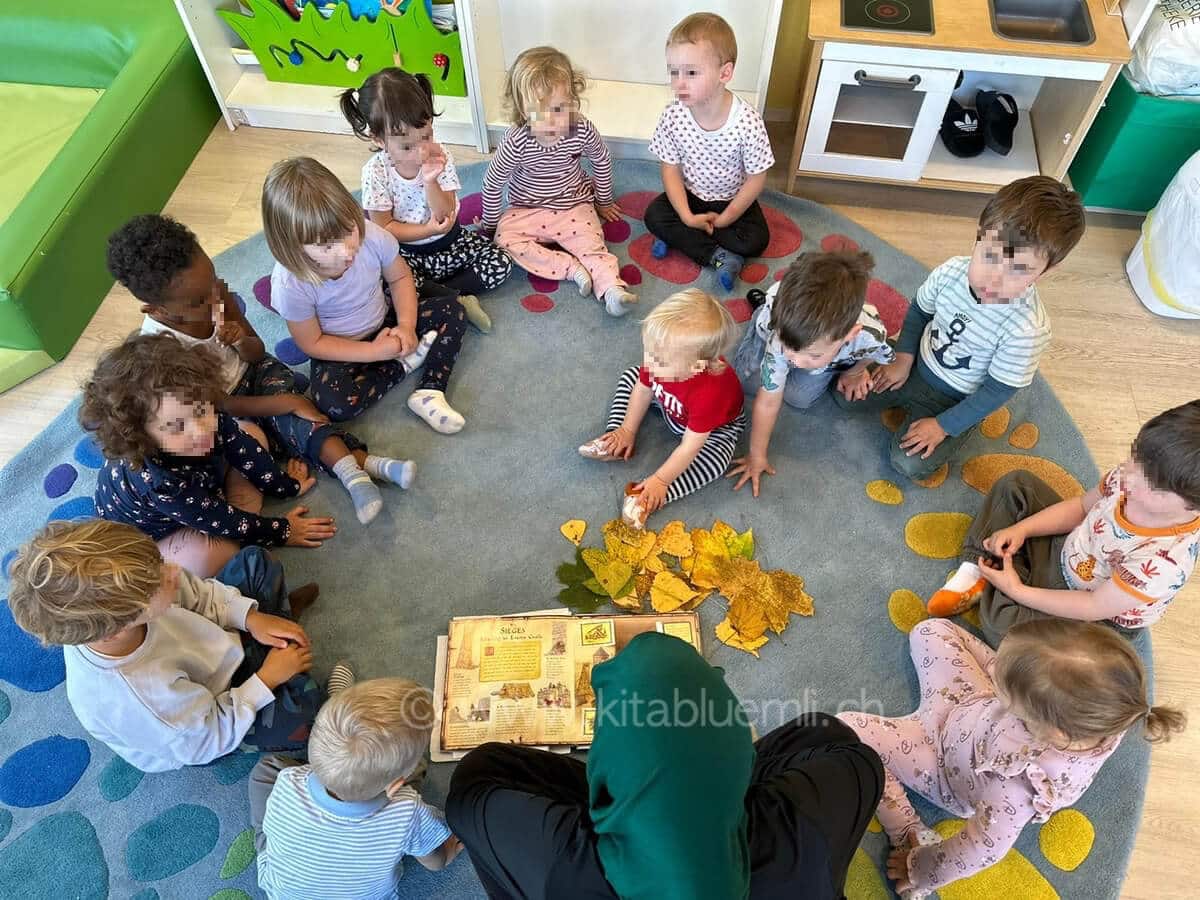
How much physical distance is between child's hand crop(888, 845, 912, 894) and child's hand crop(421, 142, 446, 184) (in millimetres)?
1869

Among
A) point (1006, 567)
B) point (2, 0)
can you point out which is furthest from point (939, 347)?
point (2, 0)

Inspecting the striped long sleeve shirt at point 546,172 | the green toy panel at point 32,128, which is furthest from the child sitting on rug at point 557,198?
the green toy panel at point 32,128

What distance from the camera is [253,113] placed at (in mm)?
2824

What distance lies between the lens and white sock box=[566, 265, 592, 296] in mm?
2377

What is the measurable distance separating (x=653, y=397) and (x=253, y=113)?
5.98ft

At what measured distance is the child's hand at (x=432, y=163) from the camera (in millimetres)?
2133

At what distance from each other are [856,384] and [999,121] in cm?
115

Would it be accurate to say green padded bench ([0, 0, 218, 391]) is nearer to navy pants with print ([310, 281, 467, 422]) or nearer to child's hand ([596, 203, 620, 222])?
navy pants with print ([310, 281, 467, 422])

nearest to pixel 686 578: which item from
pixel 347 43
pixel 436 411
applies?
pixel 436 411

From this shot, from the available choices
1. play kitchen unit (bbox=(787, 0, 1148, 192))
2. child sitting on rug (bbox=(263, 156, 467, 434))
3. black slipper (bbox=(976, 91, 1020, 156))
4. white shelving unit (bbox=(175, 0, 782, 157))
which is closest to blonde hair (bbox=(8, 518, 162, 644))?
child sitting on rug (bbox=(263, 156, 467, 434))

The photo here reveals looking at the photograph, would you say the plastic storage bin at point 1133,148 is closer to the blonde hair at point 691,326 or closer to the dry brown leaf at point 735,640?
the blonde hair at point 691,326

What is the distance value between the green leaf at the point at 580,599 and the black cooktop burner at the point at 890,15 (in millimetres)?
1650

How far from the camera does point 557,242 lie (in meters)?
2.46

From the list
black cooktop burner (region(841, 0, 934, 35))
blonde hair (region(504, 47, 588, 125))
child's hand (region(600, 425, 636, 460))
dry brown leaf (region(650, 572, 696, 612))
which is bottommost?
dry brown leaf (region(650, 572, 696, 612))
